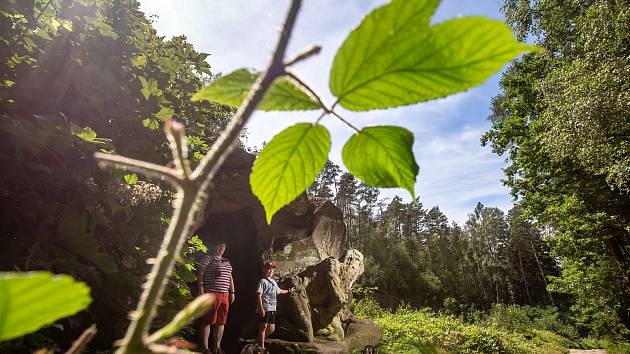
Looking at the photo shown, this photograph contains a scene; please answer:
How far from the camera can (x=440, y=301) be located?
37.0m

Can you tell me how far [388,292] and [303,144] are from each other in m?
37.3

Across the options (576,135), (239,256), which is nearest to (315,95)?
(239,256)

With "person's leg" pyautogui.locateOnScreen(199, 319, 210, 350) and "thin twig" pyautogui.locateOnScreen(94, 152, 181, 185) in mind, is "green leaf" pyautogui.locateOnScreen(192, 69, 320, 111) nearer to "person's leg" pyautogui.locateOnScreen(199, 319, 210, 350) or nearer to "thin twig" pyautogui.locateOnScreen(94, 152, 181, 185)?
"thin twig" pyautogui.locateOnScreen(94, 152, 181, 185)

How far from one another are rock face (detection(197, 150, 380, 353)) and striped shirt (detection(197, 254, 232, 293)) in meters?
2.80

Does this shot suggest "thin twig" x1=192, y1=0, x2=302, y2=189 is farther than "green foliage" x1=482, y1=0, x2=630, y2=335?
No

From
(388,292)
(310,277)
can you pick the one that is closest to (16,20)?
(310,277)

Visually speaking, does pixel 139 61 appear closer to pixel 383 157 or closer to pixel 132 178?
pixel 132 178

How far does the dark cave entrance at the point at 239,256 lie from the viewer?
30.5 ft

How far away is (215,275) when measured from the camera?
225 inches

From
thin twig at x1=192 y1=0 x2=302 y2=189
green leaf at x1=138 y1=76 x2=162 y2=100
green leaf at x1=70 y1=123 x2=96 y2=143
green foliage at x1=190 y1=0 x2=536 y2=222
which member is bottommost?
thin twig at x1=192 y1=0 x2=302 y2=189

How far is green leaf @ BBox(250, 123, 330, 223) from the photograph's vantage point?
1.06 feet

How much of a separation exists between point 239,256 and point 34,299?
11.2m

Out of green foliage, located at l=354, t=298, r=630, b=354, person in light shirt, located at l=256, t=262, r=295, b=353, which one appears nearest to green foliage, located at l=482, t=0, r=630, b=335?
green foliage, located at l=354, t=298, r=630, b=354

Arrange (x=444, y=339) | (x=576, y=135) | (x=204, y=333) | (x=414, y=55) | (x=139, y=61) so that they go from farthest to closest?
(x=444, y=339)
(x=576, y=135)
(x=204, y=333)
(x=139, y=61)
(x=414, y=55)
